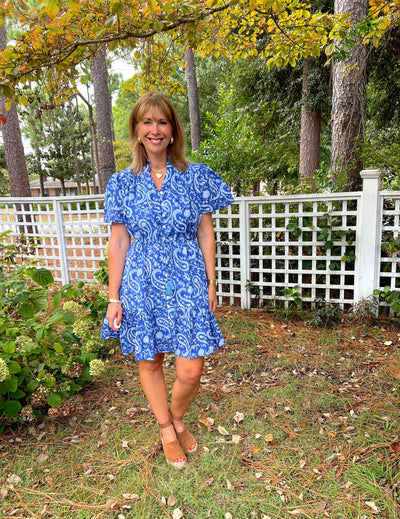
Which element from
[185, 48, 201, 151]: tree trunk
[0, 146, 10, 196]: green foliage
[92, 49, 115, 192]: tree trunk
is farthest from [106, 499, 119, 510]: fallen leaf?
[0, 146, 10, 196]: green foliage

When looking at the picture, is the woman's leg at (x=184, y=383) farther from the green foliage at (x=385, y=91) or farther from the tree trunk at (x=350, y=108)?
the green foliage at (x=385, y=91)

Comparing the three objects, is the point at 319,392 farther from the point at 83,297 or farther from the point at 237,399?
the point at 83,297

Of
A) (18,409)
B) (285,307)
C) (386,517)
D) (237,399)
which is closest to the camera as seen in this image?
(386,517)

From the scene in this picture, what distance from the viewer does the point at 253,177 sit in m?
4.55

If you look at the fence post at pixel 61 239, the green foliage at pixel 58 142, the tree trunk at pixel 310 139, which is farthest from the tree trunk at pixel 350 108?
the green foliage at pixel 58 142

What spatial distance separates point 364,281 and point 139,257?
2.51m

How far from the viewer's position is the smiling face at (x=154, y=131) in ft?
5.38

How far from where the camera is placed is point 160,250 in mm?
1647

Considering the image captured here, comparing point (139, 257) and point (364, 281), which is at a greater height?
point (139, 257)

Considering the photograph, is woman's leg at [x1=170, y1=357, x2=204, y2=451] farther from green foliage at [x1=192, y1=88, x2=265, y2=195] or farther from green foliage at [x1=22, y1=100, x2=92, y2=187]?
green foliage at [x1=22, y1=100, x2=92, y2=187]

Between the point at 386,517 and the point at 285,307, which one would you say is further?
the point at 285,307

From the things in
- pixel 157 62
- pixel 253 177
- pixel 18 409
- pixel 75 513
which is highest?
pixel 157 62

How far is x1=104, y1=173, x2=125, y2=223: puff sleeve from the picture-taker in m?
1.68

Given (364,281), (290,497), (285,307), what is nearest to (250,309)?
(285,307)
